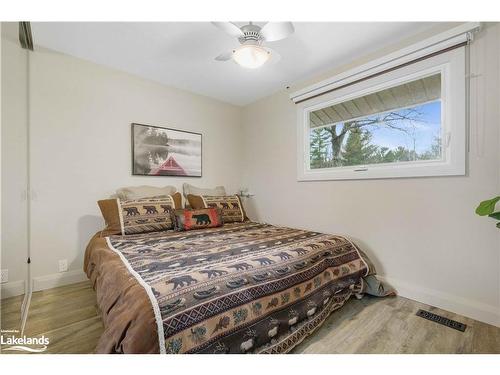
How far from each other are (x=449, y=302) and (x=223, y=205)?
2212 millimetres

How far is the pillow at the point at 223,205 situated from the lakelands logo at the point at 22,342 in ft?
5.37

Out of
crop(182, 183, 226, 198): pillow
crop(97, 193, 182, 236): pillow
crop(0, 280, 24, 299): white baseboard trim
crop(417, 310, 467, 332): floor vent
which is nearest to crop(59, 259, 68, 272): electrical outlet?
crop(0, 280, 24, 299): white baseboard trim

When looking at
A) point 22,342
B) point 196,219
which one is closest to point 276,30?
point 196,219

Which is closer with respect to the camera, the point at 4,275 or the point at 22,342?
the point at 22,342

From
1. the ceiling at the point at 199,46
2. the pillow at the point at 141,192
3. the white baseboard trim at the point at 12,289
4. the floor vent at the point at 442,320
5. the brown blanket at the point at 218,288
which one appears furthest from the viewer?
the pillow at the point at 141,192

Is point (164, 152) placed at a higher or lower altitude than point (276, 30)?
lower

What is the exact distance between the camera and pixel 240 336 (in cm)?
110

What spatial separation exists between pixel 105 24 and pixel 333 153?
2421 mm

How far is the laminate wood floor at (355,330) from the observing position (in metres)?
1.34

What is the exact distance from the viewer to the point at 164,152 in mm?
2865

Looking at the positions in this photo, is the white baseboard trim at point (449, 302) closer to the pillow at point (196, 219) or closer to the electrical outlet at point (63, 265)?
the pillow at point (196, 219)

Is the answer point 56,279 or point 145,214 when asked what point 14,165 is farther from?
point 56,279

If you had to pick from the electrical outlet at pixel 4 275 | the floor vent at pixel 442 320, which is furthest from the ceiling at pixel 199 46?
the floor vent at pixel 442 320
